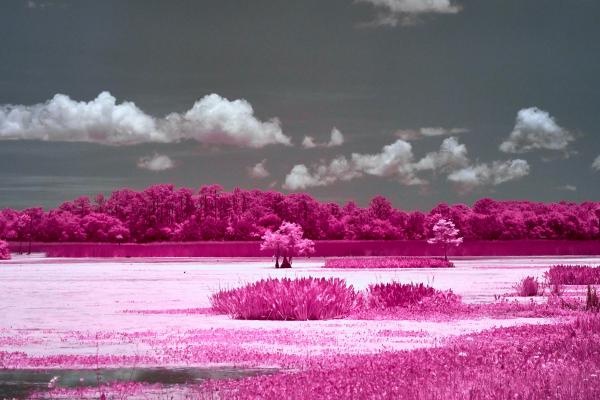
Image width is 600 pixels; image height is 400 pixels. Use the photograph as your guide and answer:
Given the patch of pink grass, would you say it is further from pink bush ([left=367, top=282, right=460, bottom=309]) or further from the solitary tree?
the solitary tree

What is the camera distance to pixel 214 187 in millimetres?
127438

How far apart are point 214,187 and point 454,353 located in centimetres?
11714

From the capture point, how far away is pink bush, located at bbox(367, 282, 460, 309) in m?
20.8

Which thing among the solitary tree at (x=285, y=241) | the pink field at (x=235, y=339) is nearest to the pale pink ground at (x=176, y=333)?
the pink field at (x=235, y=339)

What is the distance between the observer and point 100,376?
10.7 m

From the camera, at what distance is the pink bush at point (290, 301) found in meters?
18.8

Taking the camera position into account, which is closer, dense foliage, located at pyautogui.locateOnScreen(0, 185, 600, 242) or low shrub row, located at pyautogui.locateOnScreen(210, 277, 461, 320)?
low shrub row, located at pyautogui.locateOnScreen(210, 277, 461, 320)

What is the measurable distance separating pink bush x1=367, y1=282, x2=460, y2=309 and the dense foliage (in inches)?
3711

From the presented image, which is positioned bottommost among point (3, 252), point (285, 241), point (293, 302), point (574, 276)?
point (3, 252)

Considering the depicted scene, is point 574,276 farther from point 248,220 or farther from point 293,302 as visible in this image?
point 248,220

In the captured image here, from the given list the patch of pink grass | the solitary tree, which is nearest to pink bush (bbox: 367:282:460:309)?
the patch of pink grass

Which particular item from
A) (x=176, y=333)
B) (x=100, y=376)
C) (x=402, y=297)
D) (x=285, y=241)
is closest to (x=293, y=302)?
(x=402, y=297)

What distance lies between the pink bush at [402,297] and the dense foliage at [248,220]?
94.3 meters

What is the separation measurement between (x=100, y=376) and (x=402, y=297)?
11.5 m
